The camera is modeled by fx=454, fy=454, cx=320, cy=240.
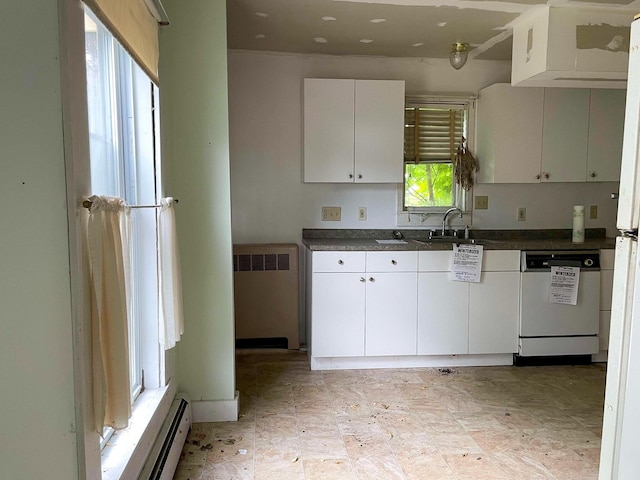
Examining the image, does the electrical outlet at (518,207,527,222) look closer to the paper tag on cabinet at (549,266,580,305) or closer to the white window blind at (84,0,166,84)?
the paper tag on cabinet at (549,266,580,305)

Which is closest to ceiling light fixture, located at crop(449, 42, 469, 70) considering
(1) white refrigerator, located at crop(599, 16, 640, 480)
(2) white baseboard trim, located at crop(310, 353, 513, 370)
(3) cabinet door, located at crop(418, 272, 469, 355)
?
(3) cabinet door, located at crop(418, 272, 469, 355)

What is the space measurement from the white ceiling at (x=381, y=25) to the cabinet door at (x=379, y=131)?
12.6 inches

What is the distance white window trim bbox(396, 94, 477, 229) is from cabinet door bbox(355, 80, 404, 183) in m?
0.30

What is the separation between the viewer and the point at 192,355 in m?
2.45

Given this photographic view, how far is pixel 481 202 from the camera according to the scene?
12.4 ft

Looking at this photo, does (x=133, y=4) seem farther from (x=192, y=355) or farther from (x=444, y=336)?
(x=444, y=336)

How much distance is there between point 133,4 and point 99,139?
473 mm

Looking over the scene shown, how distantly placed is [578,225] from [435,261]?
4.15 ft

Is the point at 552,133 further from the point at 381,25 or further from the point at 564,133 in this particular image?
the point at 381,25

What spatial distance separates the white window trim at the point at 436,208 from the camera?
12.0 feet

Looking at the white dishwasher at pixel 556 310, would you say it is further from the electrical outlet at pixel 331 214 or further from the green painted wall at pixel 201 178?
the green painted wall at pixel 201 178

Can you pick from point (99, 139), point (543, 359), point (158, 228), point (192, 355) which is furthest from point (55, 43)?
point (543, 359)

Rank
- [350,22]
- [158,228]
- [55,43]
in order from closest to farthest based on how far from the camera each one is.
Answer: [55,43] → [158,228] → [350,22]

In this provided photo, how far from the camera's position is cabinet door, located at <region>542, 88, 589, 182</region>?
136 inches
